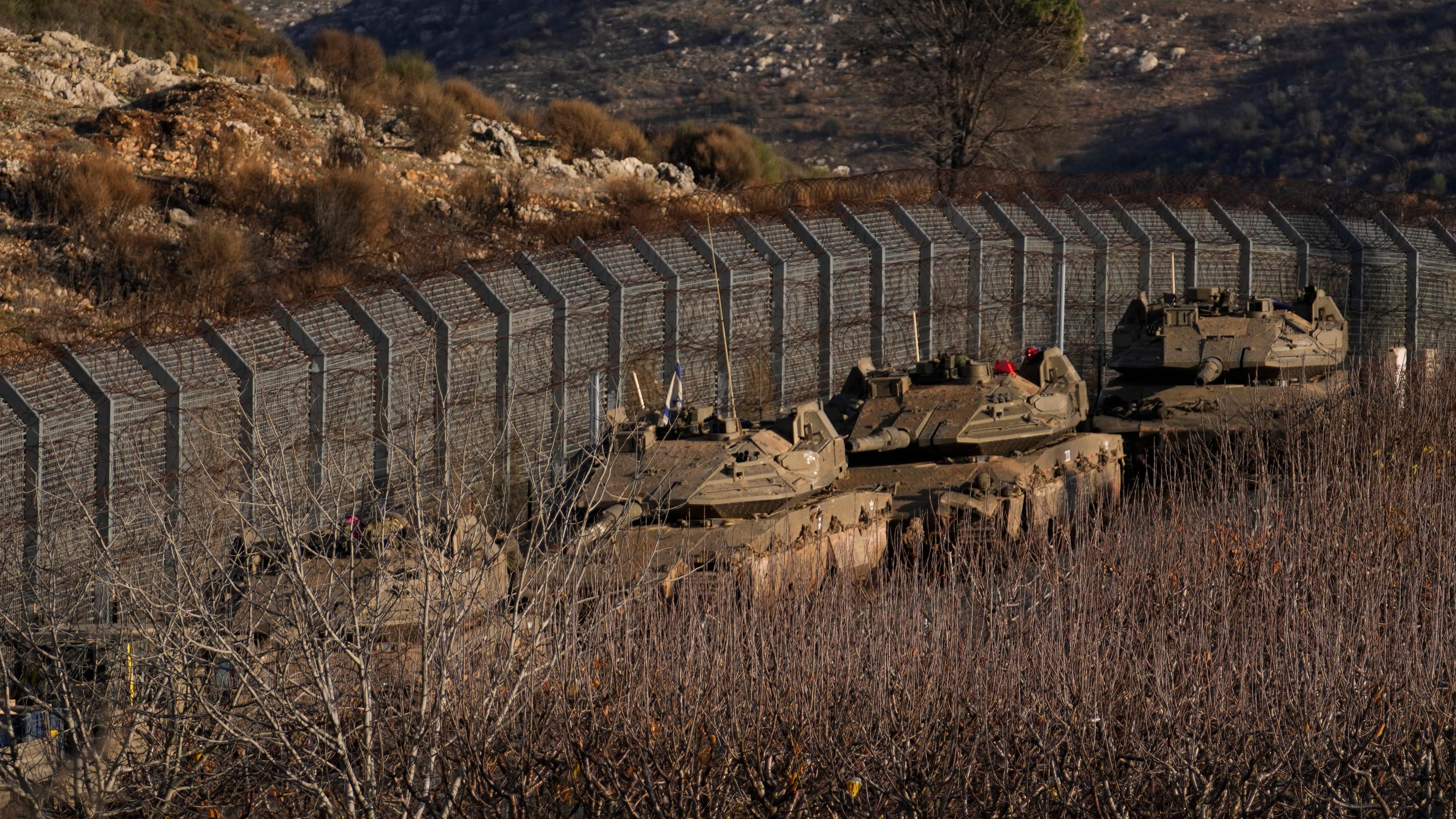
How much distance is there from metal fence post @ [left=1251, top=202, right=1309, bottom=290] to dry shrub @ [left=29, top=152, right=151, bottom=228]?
68.5 ft

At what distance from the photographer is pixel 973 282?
29.1 meters

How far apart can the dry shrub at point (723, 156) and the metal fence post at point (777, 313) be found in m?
16.9

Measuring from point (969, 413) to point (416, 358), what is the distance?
7490mm

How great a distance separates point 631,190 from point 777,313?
509 inches

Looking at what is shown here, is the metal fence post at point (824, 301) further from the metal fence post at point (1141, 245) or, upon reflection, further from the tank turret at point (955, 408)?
the metal fence post at point (1141, 245)

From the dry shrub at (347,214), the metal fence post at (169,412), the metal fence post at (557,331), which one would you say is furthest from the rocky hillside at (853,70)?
the metal fence post at (169,412)

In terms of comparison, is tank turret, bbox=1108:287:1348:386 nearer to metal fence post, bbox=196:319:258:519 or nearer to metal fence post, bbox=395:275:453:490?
metal fence post, bbox=395:275:453:490

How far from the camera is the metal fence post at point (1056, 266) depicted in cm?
2964

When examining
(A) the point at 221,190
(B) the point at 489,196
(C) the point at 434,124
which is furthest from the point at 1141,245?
(C) the point at 434,124

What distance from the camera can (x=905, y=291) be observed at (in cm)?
2852

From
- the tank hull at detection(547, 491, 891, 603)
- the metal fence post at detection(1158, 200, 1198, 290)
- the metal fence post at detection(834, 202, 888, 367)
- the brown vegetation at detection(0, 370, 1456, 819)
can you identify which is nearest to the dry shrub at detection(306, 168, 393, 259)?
the metal fence post at detection(834, 202, 888, 367)

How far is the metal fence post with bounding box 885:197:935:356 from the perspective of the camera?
2845cm

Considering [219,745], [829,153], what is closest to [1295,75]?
[829,153]

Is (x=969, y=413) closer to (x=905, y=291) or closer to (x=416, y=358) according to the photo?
(x=905, y=291)
